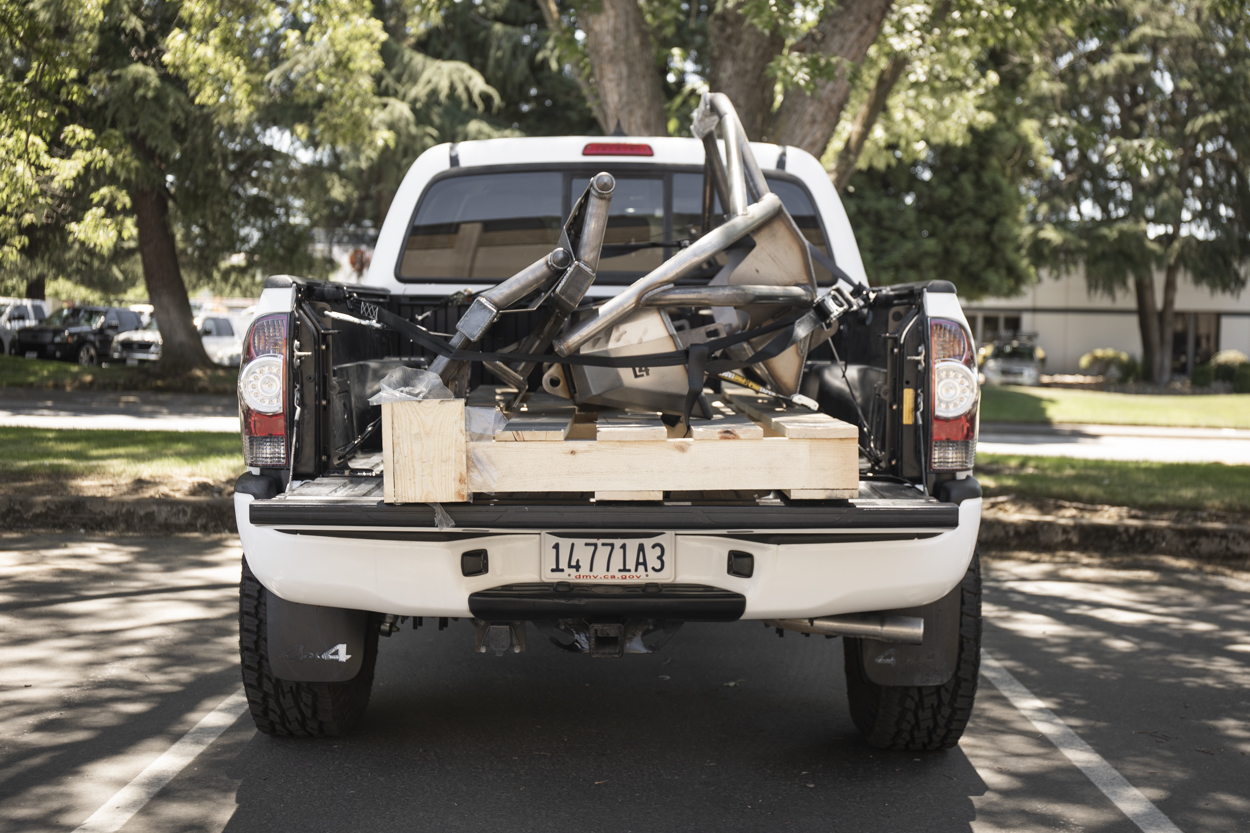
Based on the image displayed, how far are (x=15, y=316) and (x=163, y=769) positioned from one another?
36.5m

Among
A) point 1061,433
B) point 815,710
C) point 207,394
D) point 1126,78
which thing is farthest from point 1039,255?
point 815,710

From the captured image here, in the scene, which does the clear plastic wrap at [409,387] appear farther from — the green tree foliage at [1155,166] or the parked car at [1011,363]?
the parked car at [1011,363]

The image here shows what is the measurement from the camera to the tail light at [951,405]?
356 cm

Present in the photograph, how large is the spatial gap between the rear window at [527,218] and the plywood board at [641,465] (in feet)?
6.62

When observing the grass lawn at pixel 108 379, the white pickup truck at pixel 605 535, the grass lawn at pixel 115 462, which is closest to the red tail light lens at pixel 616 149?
the white pickup truck at pixel 605 535

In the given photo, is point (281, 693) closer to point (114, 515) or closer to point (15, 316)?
point (114, 515)

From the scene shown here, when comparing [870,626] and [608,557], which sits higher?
[608,557]

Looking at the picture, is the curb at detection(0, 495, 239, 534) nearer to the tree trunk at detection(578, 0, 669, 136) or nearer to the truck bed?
the tree trunk at detection(578, 0, 669, 136)

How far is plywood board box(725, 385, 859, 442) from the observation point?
3.29m

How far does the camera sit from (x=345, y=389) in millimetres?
3914

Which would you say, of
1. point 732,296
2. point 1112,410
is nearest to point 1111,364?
point 1112,410

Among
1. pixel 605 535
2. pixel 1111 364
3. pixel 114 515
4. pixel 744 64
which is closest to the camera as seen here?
pixel 605 535

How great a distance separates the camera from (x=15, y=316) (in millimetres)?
35875

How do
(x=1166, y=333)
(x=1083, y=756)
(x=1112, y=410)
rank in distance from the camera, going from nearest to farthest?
(x=1083, y=756)
(x=1112, y=410)
(x=1166, y=333)
